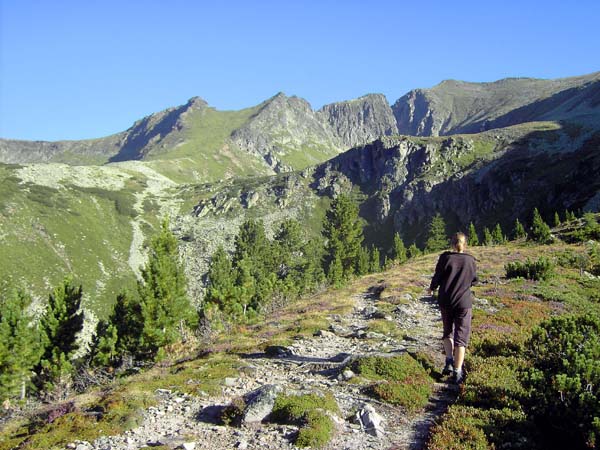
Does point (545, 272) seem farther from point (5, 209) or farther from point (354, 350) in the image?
point (5, 209)

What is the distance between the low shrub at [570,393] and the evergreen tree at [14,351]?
1465 inches

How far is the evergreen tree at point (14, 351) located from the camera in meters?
31.7

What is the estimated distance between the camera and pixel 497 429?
6.77 meters

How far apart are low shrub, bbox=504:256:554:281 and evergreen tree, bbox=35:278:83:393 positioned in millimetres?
36203

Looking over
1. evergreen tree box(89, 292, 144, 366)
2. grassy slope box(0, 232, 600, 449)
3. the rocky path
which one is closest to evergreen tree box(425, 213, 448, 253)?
evergreen tree box(89, 292, 144, 366)

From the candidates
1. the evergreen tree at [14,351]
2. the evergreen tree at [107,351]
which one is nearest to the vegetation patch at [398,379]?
the evergreen tree at [107,351]

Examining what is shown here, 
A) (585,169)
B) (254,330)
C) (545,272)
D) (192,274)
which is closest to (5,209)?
(192,274)

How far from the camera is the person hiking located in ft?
30.2

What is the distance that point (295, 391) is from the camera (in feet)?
29.7

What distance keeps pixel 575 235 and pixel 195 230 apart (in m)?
157

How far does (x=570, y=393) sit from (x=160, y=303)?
32480 mm

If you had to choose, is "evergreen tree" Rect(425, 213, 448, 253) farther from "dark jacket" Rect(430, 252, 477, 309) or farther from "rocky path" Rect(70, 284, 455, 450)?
"dark jacket" Rect(430, 252, 477, 309)

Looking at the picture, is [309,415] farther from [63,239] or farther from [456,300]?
[63,239]

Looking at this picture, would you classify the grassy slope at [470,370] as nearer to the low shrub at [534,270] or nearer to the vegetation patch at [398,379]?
the low shrub at [534,270]
